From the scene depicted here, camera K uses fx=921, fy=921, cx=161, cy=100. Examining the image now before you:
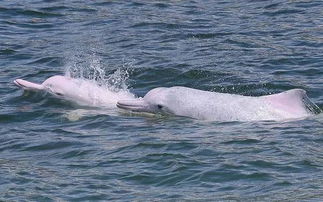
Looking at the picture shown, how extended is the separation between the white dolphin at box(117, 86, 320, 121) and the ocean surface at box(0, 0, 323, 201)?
23 centimetres

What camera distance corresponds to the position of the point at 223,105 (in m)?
14.6

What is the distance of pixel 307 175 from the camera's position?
37.2 ft

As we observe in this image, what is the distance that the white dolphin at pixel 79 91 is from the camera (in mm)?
16078

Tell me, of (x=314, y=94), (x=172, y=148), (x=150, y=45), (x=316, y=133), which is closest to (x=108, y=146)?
(x=172, y=148)

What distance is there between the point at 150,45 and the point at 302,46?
3.37 m

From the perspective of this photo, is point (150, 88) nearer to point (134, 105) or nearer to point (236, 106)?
point (134, 105)

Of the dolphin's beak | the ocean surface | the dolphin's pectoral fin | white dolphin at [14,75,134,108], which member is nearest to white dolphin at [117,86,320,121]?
the dolphin's beak

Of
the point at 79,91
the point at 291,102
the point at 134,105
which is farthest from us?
the point at 79,91

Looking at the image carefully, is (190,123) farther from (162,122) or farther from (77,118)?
(77,118)

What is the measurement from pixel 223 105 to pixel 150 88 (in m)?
2.90

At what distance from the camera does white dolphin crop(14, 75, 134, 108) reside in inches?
633

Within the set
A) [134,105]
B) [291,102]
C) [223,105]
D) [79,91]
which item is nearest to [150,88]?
[79,91]

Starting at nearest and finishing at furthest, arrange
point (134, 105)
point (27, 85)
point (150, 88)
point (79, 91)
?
1. point (134, 105)
2. point (79, 91)
3. point (27, 85)
4. point (150, 88)

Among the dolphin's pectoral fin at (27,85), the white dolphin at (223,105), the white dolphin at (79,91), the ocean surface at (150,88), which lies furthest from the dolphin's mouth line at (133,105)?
the dolphin's pectoral fin at (27,85)
